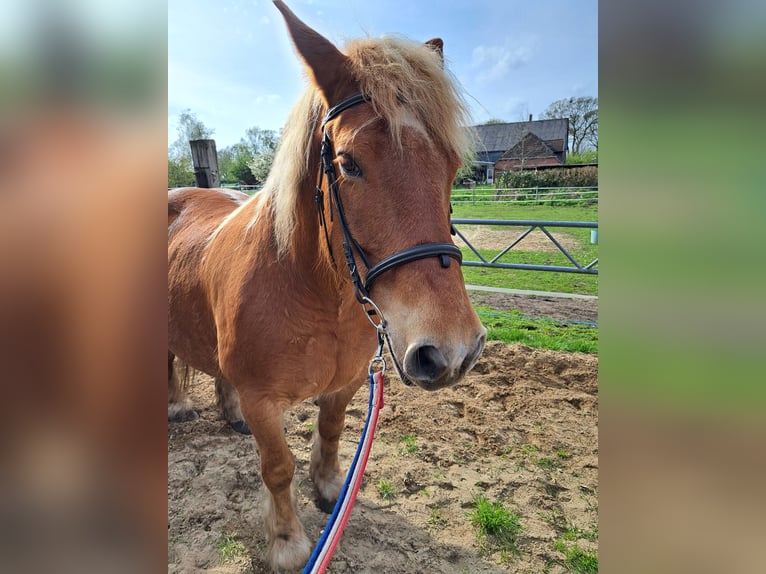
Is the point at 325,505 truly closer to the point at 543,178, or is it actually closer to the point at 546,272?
the point at 546,272

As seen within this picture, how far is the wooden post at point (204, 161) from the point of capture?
201 inches

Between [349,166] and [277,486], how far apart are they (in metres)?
1.88

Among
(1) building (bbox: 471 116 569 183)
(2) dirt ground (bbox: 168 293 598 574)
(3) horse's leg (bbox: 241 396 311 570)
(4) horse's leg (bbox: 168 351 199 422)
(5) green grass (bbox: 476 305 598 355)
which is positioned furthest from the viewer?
(1) building (bbox: 471 116 569 183)

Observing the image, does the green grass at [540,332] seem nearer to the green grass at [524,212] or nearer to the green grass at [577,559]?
the green grass at [577,559]

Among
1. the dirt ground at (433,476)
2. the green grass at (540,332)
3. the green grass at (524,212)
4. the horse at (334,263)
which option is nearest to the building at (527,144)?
the green grass at (524,212)

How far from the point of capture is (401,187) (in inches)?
57.3

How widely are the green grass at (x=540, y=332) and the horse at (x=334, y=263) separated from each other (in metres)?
3.31

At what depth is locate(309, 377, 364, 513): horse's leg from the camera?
Result: 2816 millimetres

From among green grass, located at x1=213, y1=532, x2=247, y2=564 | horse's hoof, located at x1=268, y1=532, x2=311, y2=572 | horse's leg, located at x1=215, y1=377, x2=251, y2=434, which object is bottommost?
green grass, located at x1=213, y1=532, x2=247, y2=564

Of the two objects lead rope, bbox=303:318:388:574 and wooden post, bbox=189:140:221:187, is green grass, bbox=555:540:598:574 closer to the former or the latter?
lead rope, bbox=303:318:388:574

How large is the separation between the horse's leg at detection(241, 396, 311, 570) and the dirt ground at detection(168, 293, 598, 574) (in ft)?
0.57

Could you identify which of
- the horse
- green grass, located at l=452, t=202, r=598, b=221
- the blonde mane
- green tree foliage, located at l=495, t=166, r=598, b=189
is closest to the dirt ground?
the horse
